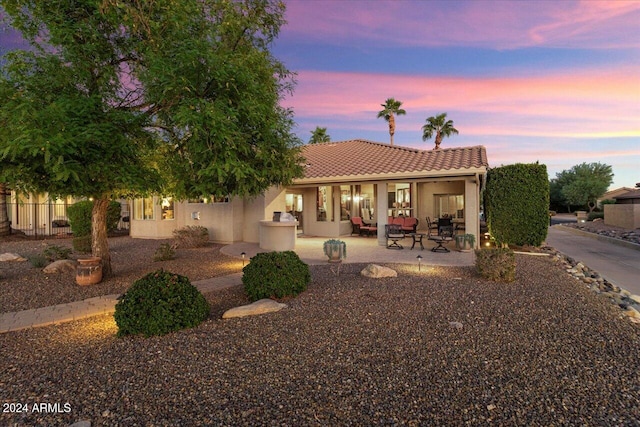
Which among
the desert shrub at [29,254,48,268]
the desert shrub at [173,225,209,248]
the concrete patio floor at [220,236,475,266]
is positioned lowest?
the concrete patio floor at [220,236,475,266]

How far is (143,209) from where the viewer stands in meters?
Result: 17.9

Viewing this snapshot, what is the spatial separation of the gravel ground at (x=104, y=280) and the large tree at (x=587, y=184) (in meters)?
53.4

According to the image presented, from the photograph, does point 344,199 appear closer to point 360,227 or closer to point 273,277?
point 360,227

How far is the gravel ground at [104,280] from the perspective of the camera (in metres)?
6.44

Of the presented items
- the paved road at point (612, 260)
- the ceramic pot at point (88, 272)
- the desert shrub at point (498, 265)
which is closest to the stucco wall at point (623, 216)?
the paved road at point (612, 260)

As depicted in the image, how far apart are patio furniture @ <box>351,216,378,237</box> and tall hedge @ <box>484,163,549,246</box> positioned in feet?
17.4

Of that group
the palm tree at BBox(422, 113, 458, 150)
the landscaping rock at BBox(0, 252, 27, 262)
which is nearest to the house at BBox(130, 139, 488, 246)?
the landscaping rock at BBox(0, 252, 27, 262)

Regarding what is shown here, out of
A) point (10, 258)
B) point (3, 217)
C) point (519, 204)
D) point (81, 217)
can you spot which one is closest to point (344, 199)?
point (519, 204)

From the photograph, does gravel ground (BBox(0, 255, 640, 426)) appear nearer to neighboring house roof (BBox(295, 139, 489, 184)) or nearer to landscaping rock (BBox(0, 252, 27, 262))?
neighboring house roof (BBox(295, 139, 489, 184))

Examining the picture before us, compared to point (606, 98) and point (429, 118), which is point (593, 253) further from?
point (429, 118)

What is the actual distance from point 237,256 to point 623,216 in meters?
30.7

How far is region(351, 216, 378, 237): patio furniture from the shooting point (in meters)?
16.0

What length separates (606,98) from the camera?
1598 cm

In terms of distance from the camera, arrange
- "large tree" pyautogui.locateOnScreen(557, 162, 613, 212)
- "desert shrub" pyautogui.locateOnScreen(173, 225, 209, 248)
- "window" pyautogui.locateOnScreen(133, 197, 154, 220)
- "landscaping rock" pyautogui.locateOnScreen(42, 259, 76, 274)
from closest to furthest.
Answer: "landscaping rock" pyautogui.locateOnScreen(42, 259, 76, 274), "desert shrub" pyautogui.locateOnScreen(173, 225, 209, 248), "window" pyautogui.locateOnScreen(133, 197, 154, 220), "large tree" pyautogui.locateOnScreen(557, 162, 613, 212)
